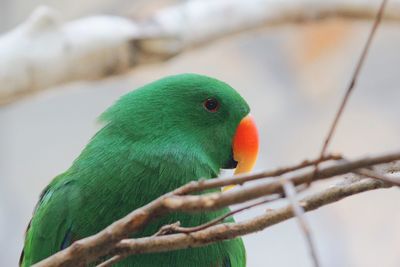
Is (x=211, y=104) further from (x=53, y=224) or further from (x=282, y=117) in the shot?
(x=282, y=117)

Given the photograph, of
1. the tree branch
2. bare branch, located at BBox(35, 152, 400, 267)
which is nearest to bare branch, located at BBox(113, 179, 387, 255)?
bare branch, located at BBox(35, 152, 400, 267)

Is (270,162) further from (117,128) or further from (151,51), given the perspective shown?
(117,128)

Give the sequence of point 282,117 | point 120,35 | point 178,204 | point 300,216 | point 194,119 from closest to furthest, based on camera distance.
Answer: point 300,216
point 178,204
point 194,119
point 120,35
point 282,117

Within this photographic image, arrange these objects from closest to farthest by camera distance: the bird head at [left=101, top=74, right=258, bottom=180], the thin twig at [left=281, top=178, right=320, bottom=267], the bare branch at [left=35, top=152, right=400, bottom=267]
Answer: the thin twig at [left=281, top=178, right=320, bottom=267], the bare branch at [left=35, top=152, right=400, bottom=267], the bird head at [left=101, top=74, right=258, bottom=180]

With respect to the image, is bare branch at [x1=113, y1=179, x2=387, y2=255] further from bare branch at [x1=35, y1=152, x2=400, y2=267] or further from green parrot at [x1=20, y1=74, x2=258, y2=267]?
green parrot at [x1=20, y1=74, x2=258, y2=267]

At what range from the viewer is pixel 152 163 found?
1533 mm

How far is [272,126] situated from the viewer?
191 inches

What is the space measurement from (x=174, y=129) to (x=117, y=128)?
4.9 inches

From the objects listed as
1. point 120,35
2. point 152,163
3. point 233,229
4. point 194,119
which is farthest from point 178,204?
point 120,35

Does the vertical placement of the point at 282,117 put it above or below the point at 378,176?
above

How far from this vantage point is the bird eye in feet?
5.66

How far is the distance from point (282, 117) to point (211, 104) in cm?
322

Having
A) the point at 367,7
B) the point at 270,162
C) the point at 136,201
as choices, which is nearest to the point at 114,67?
the point at 367,7

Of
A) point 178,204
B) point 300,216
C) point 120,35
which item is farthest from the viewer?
point 120,35
